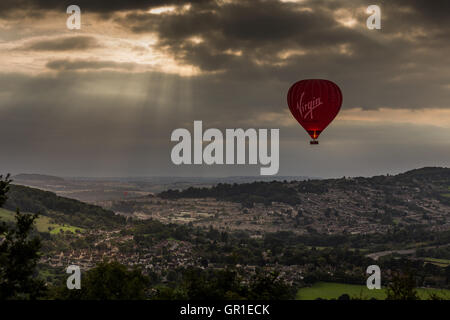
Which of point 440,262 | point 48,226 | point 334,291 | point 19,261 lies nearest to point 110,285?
point 19,261

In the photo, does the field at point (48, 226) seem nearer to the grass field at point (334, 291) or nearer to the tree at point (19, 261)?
the grass field at point (334, 291)

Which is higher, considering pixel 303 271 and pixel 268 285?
pixel 268 285

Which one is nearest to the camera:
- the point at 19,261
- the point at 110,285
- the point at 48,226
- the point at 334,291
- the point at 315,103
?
the point at 19,261

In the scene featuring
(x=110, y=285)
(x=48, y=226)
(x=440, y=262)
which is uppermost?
(x=110, y=285)

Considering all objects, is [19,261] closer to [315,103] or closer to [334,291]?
[315,103]

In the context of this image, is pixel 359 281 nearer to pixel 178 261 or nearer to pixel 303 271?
pixel 303 271
